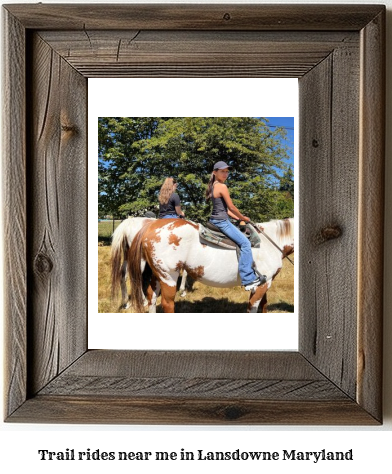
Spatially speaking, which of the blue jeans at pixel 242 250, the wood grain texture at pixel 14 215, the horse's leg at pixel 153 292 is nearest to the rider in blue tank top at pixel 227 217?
the blue jeans at pixel 242 250

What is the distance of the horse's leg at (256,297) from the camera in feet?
2.53

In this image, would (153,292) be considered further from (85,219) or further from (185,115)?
(185,115)

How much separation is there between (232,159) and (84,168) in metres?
0.20

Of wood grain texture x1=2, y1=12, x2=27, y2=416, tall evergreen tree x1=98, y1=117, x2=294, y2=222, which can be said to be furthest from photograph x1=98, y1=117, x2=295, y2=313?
wood grain texture x1=2, y1=12, x2=27, y2=416

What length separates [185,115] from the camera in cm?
77

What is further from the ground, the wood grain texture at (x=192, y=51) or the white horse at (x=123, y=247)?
the wood grain texture at (x=192, y=51)

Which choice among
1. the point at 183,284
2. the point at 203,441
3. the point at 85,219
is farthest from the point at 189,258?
the point at 203,441

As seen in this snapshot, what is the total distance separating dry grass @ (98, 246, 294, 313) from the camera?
0.77 metres

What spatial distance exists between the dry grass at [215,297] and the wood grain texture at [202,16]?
310 mm

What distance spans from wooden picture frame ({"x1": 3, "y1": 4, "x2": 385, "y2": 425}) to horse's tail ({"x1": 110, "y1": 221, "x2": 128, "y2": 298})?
0.13 ft

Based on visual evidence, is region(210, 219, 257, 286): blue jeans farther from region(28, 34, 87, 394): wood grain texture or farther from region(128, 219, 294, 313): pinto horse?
region(28, 34, 87, 394): wood grain texture

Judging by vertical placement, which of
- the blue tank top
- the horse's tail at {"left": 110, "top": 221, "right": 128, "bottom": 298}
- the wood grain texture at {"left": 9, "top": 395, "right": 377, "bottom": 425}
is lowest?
the wood grain texture at {"left": 9, "top": 395, "right": 377, "bottom": 425}

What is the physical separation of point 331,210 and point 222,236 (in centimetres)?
15

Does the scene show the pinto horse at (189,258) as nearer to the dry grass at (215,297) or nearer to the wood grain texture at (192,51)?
the dry grass at (215,297)
